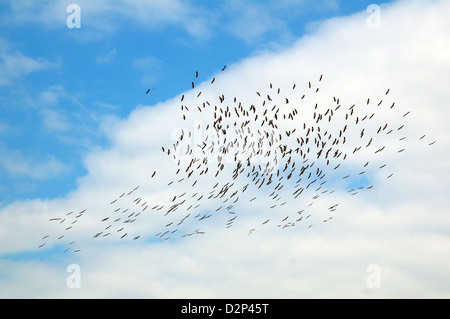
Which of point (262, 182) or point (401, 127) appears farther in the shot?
point (262, 182)
